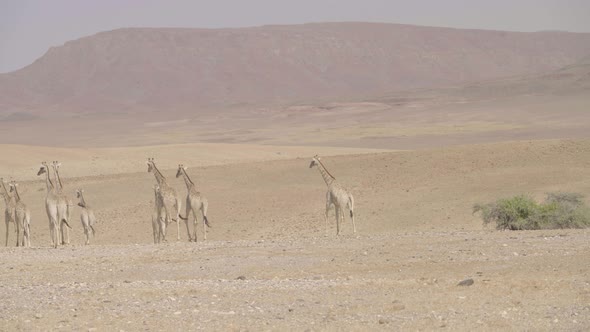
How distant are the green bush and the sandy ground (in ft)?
9.06

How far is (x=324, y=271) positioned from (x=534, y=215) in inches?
321

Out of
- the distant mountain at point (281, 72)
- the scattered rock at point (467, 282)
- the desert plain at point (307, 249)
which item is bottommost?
the scattered rock at point (467, 282)

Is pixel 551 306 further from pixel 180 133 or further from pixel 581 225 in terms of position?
pixel 180 133

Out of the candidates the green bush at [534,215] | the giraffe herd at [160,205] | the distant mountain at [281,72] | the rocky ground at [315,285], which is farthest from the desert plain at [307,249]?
the distant mountain at [281,72]

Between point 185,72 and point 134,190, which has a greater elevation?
point 185,72

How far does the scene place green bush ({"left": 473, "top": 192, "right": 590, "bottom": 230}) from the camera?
842 inches

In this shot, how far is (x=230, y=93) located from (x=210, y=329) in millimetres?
171994

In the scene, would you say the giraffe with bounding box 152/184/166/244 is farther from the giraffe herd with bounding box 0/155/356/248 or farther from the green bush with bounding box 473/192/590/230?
the green bush with bounding box 473/192/590/230

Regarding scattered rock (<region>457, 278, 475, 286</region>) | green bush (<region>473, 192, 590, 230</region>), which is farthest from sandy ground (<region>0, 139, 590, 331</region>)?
green bush (<region>473, 192, 590, 230</region>)

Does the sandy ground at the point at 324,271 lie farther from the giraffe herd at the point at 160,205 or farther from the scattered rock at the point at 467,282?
the giraffe herd at the point at 160,205

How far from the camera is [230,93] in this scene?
18188 cm

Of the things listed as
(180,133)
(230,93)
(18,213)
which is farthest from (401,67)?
(18,213)

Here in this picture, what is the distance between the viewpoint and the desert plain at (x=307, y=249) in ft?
37.3

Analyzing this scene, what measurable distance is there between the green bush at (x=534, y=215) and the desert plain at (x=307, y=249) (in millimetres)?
1843
